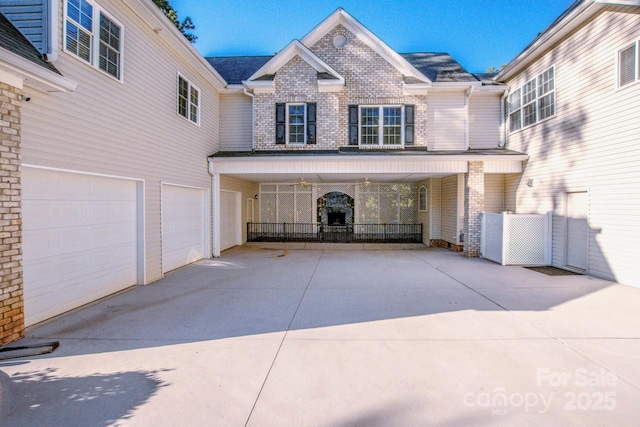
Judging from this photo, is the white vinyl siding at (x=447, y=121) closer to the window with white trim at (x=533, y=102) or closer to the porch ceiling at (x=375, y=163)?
the porch ceiling at (x=375, y=163)

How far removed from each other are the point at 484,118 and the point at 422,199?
15.4ft

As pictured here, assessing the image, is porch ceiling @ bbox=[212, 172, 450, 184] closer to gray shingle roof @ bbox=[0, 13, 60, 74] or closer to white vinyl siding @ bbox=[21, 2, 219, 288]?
white vinyl siding @ bbox=[21, 2, 219, 288]

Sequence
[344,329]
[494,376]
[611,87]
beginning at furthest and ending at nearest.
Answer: [611,87] → [344,329] → [494,376]

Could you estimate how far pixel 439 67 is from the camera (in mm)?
13305

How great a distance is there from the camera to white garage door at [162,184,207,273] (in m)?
8.64

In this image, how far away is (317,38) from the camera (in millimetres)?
12484

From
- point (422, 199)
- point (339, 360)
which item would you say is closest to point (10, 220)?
point (339, 360)

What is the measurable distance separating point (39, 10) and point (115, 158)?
256cm

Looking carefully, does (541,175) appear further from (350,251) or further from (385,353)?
(385,353)

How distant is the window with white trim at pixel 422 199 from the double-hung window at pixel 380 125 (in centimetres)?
414

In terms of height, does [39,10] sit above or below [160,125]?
above

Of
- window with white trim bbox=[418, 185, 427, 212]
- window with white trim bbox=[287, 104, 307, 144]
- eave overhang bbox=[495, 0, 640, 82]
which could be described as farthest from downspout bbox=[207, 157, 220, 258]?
eave overhang bbox=[495, 0, 640, 82]

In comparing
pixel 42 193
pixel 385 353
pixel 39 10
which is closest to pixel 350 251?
pixel 385 353

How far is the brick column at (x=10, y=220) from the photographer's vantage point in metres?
4.27
